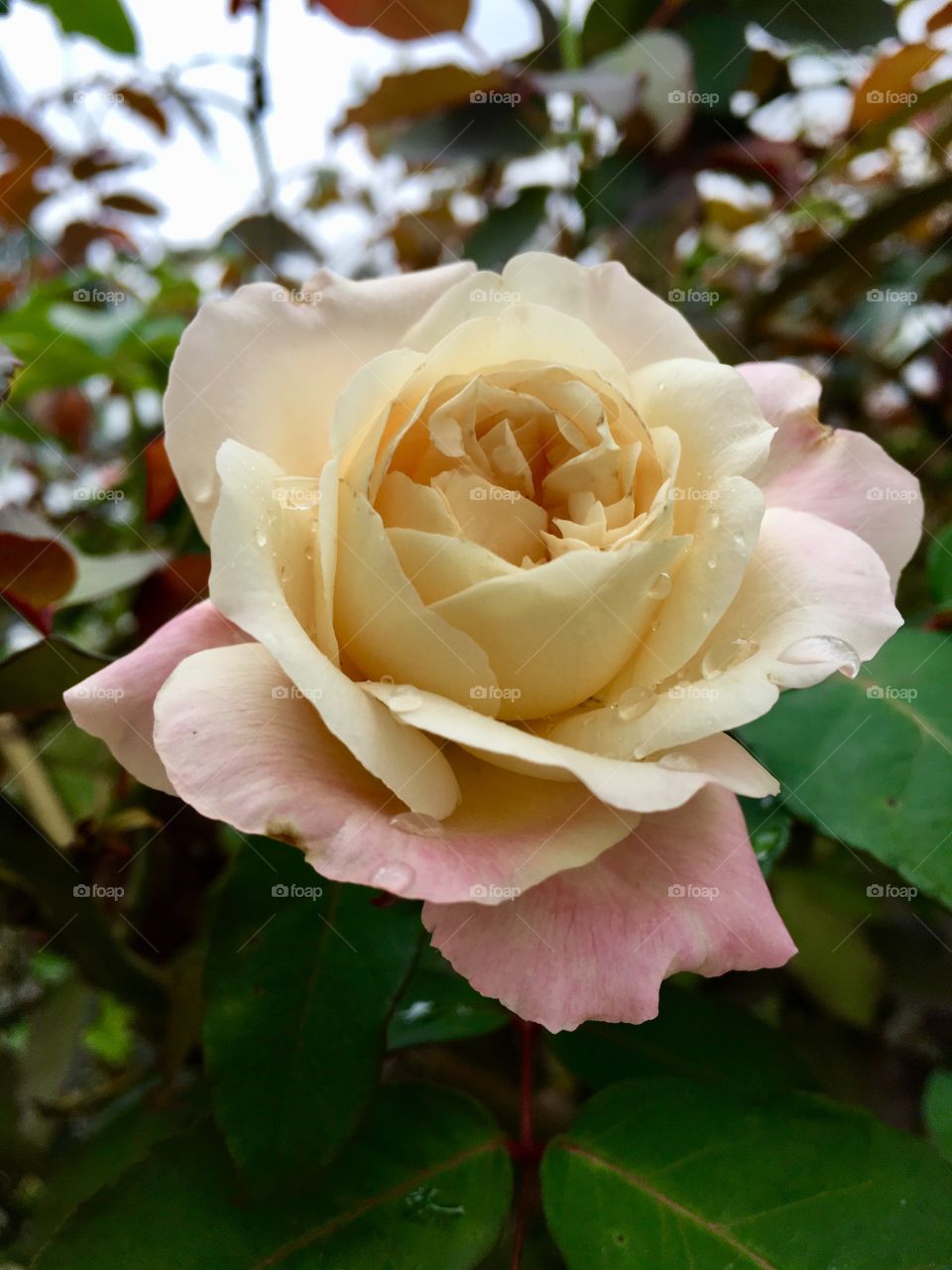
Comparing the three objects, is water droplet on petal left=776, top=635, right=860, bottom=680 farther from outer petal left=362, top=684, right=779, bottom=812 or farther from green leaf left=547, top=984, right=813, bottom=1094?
green leaf left=547, top=984, right=813, bottom=1094

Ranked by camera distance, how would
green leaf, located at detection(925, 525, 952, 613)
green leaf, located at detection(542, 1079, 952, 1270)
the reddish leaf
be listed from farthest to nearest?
the reddish leaf → green leaf, located at detection(925, 525, 952, 613) → green leaf, located at detection(542, 1079, 952, 1270)

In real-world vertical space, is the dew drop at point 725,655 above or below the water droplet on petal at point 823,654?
below

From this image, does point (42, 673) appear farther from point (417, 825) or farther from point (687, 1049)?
point (687, 1049)

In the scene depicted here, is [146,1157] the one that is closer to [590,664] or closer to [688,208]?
[590,664]

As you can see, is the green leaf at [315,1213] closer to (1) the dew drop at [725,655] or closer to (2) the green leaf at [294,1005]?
(2) the green leaf at [294,1005]

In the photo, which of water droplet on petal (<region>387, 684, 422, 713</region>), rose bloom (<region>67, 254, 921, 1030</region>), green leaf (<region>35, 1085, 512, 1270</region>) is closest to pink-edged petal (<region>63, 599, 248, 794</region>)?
rose bloom (<region>67, 254, 921, 1030</region>)

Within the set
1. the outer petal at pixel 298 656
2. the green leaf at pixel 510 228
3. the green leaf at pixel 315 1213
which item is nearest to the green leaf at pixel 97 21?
the green leaf at pixel 510 228
